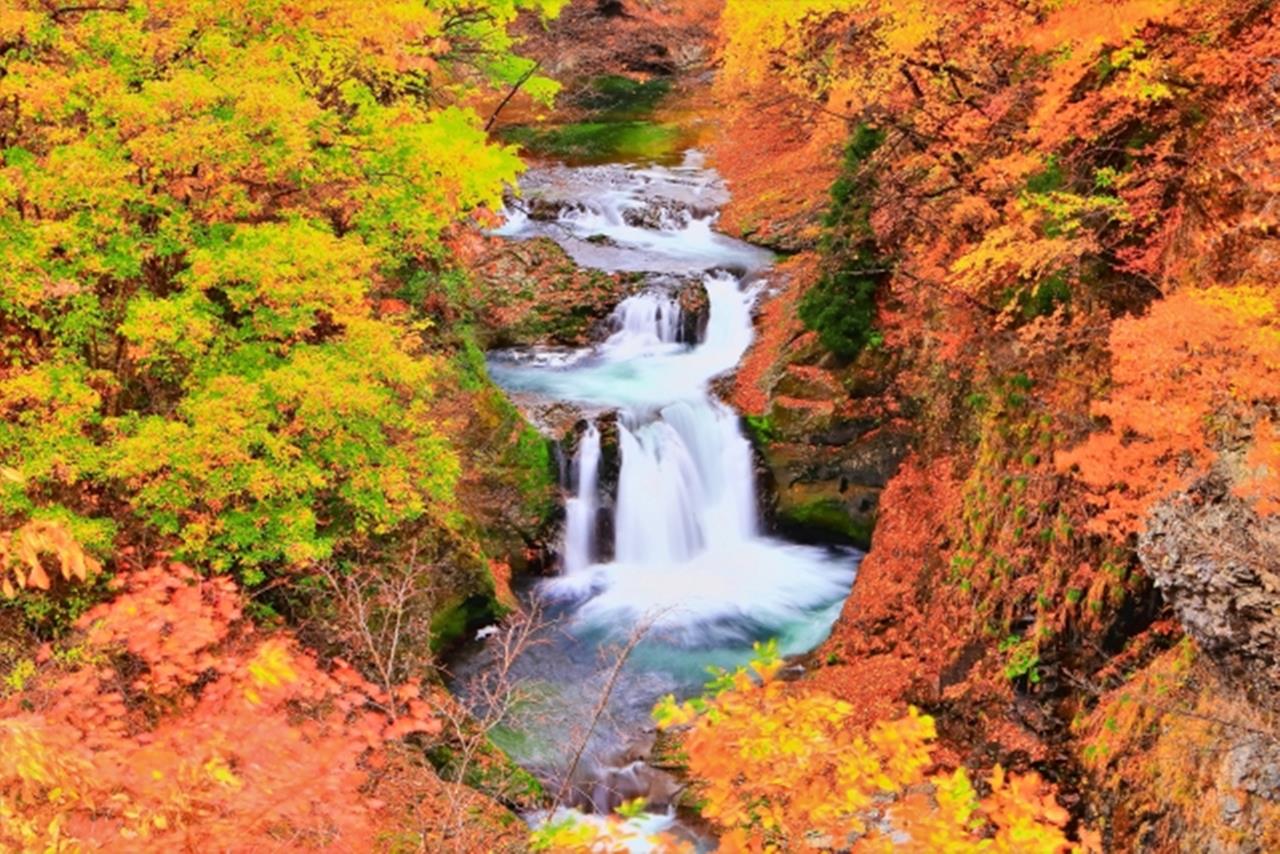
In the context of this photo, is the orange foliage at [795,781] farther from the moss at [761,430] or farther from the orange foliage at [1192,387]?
the moss at [761,430]

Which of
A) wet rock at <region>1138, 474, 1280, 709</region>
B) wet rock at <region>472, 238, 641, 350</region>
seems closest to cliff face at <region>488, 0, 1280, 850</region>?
wet rock at <region>1138, 474, 1280, 709</region>

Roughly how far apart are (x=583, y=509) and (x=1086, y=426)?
9.55 meters

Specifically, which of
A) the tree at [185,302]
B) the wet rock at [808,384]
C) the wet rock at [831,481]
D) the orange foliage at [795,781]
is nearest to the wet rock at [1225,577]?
the orange foliage at [795,781]

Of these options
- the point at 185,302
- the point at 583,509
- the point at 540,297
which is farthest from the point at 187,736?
the point at 540,297

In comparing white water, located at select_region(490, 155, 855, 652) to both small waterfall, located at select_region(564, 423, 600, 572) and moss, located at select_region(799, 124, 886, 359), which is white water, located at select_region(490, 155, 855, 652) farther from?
moss, located at select_region(799, 124, 886, 359)

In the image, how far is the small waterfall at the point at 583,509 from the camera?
17438 millimetres

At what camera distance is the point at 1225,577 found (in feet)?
25.2

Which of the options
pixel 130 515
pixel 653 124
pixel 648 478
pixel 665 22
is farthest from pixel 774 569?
pixel 665 22

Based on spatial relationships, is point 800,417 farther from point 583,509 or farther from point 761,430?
point 583,509

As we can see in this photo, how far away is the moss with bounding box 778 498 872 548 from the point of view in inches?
690

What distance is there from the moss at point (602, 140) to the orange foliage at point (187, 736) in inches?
1045

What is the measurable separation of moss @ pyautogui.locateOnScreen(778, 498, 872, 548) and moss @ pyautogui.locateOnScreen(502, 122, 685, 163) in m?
18.4

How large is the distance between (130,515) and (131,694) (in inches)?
69.3

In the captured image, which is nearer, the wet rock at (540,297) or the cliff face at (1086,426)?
the cliff face at (1086,426)
